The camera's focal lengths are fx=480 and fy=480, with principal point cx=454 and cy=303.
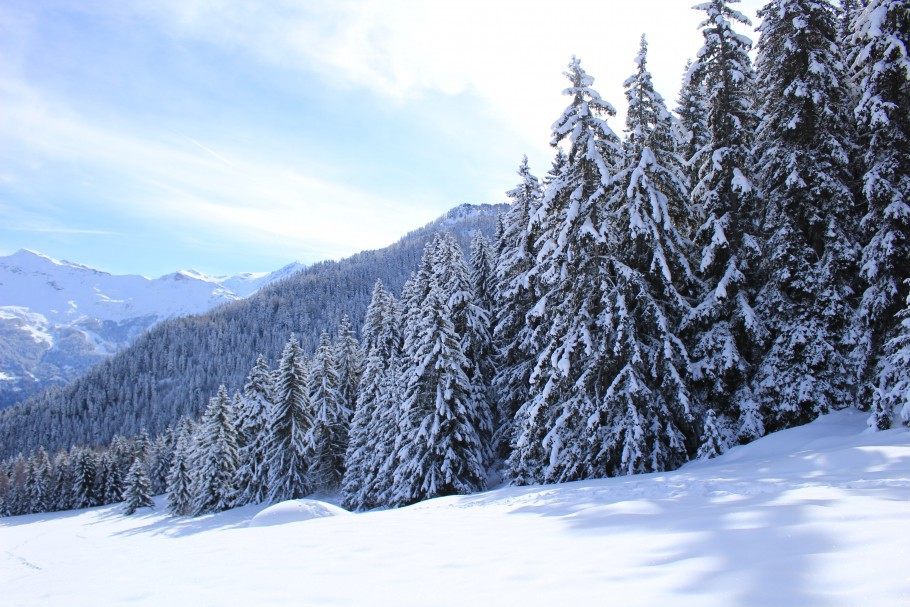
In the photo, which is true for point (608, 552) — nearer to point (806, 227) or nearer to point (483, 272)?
point (806, 227)

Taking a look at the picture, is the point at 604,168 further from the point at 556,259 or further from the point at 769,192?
the point at 769,192

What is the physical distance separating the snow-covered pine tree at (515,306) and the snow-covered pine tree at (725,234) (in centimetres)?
666

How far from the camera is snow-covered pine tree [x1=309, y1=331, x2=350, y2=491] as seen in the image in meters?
37.8

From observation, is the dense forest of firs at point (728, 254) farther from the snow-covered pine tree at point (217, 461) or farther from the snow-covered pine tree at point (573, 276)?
the snow-covered pine tree at point (217, 461)

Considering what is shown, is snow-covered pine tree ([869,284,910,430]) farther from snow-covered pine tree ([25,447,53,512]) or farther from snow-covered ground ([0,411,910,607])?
snow-covered pine tree ([25,447,53,512])

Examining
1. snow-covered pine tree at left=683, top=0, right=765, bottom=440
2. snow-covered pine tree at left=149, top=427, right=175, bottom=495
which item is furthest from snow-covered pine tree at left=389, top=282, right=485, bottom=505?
snow-covered pine tree at left=149, top=427, right=175, bottom=495

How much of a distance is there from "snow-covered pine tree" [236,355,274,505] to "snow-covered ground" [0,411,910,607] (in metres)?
31.0

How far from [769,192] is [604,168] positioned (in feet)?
18.6

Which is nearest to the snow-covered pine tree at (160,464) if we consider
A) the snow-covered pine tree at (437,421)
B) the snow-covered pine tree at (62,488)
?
the snow-covered pine tree at (62,488)

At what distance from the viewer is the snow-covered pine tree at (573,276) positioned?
53.0 feet

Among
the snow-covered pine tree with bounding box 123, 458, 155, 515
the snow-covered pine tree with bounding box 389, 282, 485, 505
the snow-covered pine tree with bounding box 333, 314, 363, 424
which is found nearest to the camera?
the snow-covered pine tree with bounding box 389, 282, 485, 505

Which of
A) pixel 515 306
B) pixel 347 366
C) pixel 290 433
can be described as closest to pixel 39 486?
pixel 290 433

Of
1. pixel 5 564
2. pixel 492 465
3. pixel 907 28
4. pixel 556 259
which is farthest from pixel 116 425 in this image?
pixel 907 28

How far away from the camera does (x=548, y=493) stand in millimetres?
12195
